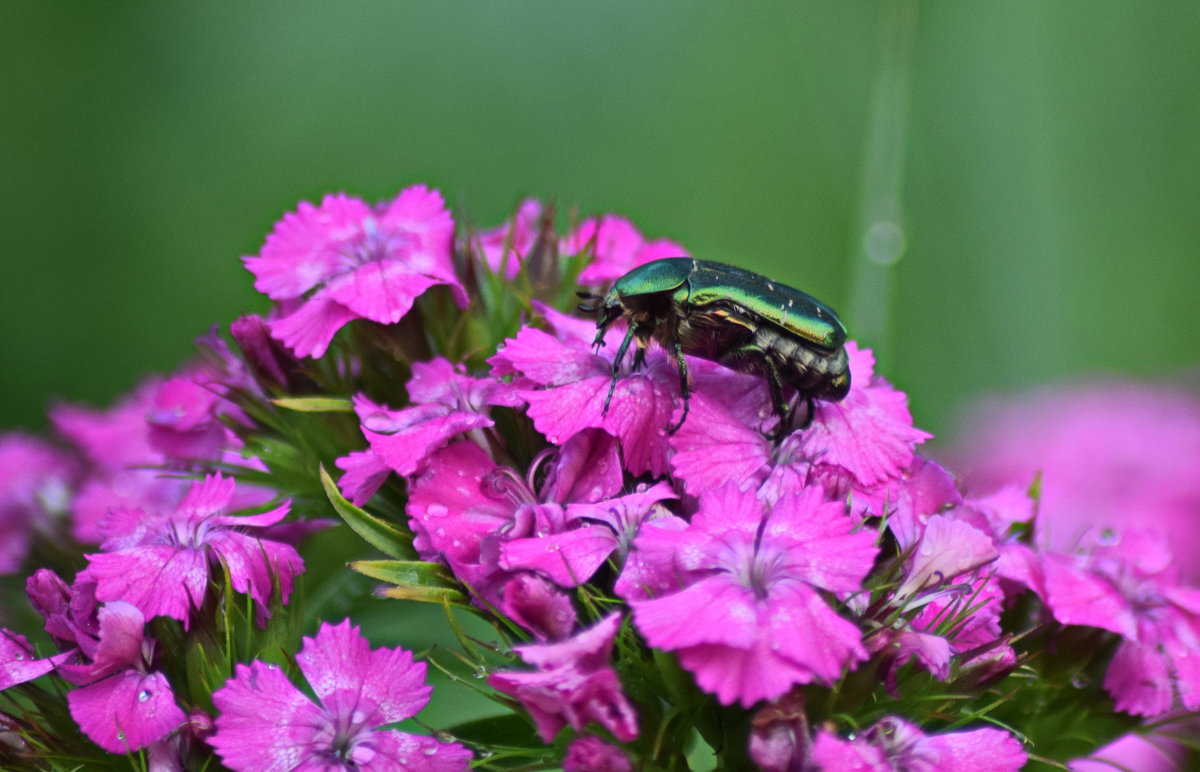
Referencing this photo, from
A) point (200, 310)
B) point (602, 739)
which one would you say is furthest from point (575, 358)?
point (200, 310)

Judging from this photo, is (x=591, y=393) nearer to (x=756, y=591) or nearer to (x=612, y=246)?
(x=756, y=591)

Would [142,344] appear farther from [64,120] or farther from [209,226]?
[64,120]

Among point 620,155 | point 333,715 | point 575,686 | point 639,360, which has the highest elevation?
point 620,155

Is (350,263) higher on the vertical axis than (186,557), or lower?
higher

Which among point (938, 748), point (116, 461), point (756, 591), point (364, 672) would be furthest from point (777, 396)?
point (116, 461)

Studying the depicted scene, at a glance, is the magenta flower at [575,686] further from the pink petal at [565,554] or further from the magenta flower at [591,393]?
the magenta flower at [591,393]

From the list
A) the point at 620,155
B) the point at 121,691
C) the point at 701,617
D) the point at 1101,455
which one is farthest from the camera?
the point at 620,155
